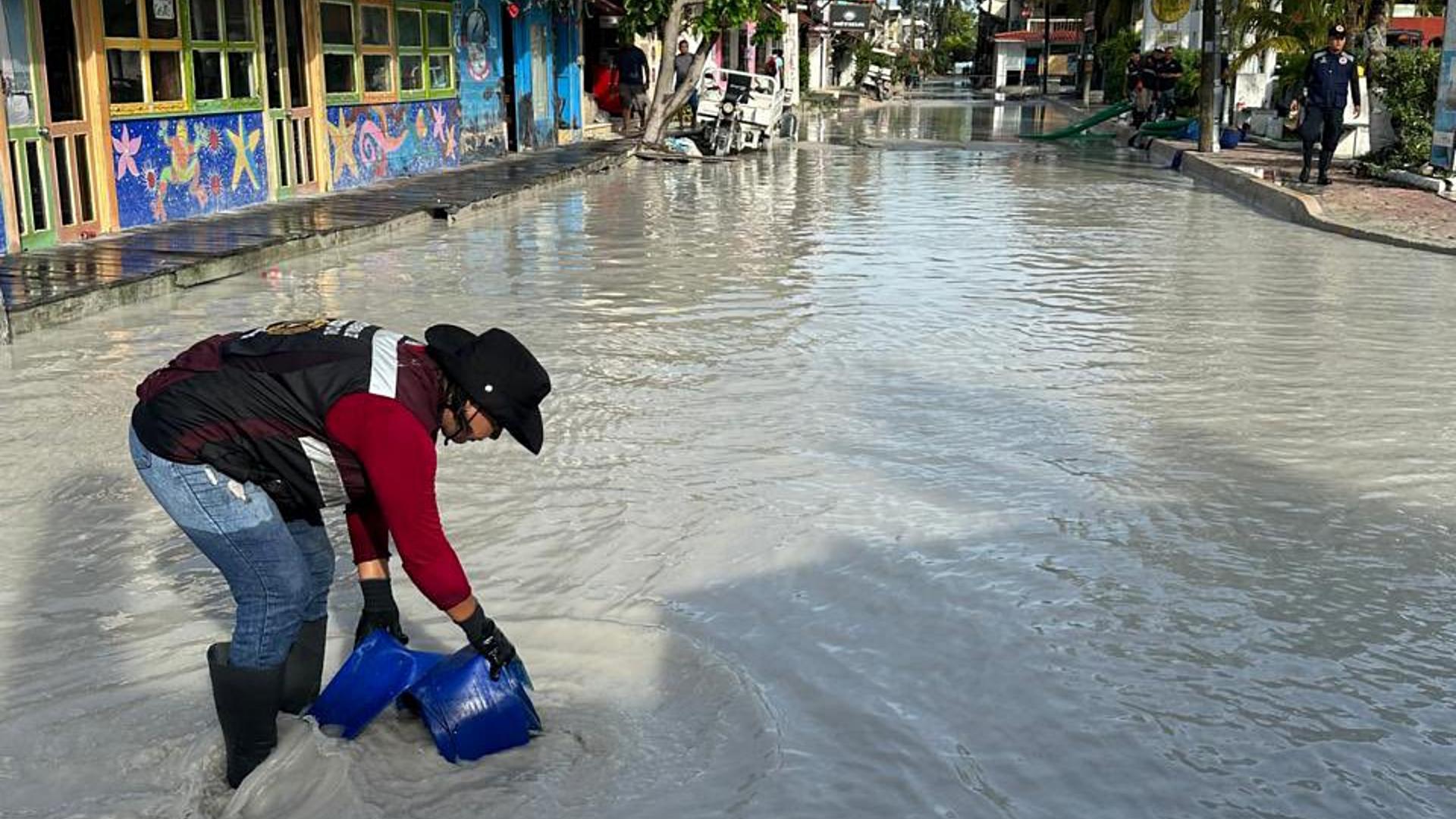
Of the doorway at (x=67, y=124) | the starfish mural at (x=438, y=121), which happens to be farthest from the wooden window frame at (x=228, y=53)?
the starfish mural at (x=438, y=121)

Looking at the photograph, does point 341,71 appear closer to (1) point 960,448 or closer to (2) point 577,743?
(1) point 960,448

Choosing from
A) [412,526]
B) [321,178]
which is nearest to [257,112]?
[321,178]

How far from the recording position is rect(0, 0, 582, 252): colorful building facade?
1154 centimetres

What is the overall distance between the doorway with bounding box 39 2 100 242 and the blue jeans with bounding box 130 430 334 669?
943 centimetres

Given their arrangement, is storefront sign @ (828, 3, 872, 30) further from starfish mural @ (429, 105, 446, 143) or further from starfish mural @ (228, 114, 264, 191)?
starfish mural @ (228, 114, 264, 191)

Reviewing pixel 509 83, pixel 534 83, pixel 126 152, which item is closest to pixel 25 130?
pixel 126 152

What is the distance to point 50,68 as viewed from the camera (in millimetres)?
11680

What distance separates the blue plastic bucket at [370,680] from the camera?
375cm

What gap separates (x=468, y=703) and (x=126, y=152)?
10.4m

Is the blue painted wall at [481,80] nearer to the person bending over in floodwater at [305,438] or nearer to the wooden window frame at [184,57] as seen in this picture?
the wooden window frame at [184,57]

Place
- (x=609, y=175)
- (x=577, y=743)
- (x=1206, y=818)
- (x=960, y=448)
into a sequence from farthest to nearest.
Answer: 1. (x=609, y=175)
2. (x=960, y=448)
3. (x=577, y=743)
4. (x=1206, y=818)

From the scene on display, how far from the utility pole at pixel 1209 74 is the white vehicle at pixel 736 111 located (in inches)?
282

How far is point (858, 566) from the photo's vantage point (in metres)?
5.23

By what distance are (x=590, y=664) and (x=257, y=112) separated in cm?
1211
